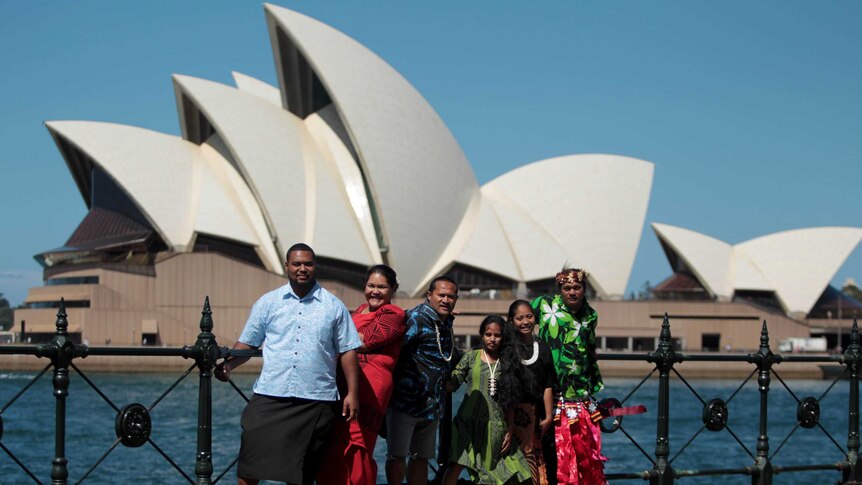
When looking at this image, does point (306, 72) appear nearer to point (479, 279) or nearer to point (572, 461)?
point (479, 279)

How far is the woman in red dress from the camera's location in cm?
482

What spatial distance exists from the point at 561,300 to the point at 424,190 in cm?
3599

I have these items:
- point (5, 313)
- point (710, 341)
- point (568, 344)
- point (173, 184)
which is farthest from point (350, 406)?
point (5, 313)

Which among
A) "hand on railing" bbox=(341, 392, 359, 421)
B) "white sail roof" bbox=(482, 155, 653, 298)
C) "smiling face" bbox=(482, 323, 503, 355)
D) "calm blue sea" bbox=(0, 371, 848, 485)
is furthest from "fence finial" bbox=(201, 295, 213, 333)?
"white sail roof" bbox=(482, 155, 653, 298)

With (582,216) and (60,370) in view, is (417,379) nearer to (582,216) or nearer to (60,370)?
(60,370)

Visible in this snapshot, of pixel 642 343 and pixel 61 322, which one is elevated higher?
pixel 61 322

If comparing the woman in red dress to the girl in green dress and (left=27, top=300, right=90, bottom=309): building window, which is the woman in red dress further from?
(left=27, top=300, right=90, bottom=309): building window

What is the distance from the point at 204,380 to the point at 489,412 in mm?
1444

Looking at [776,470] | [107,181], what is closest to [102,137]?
[107,181]

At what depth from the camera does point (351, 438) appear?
4.82 metres

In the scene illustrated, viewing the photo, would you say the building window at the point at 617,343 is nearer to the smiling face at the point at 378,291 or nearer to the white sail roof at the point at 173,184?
the white sail roof at the point at 173,184

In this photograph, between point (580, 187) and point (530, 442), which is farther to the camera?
point (580, 187)

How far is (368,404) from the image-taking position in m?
4.88

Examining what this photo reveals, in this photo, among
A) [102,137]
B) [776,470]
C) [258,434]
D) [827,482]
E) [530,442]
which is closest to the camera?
[258,434]
